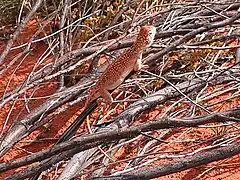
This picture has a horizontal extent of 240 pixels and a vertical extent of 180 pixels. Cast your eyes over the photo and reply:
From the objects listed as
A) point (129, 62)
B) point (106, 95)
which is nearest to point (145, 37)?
point (129, 62)

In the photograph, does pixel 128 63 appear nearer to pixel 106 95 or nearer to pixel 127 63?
pixel 127 63

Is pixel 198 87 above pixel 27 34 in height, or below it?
below

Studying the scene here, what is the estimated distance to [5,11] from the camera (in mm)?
4820

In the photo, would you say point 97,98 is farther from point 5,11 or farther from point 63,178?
point 5,11

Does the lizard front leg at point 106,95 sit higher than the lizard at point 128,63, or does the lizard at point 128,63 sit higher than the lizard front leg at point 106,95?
the lizard at point 128,63

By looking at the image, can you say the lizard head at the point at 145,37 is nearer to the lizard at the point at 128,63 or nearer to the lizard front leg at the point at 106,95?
the lizard at the point at 128,63

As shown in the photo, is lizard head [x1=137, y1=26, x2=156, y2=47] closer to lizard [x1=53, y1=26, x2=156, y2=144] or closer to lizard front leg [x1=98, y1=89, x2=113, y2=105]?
lizard [x1=53, y1=26, x2=156, y2=144]

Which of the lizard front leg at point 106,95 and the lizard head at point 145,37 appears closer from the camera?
the lizard head at point 145,37

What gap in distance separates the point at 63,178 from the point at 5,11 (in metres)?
2.84

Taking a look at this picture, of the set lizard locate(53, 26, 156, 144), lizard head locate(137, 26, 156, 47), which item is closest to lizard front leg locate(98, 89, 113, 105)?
lizard locate(53, 26, 156, 144)

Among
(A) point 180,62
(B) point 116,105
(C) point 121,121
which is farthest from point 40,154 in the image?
(A) point 180,62

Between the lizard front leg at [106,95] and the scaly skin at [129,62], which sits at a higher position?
the scaly skin at [129,62]

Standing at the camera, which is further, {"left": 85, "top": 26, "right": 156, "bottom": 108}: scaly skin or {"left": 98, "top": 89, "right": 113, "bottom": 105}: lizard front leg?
{"left": 98, "top": 89, "right": 113, "bottom": 105}: lizard front leg

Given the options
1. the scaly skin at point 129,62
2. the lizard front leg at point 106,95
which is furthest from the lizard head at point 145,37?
the lizard front leg at point 106,95
